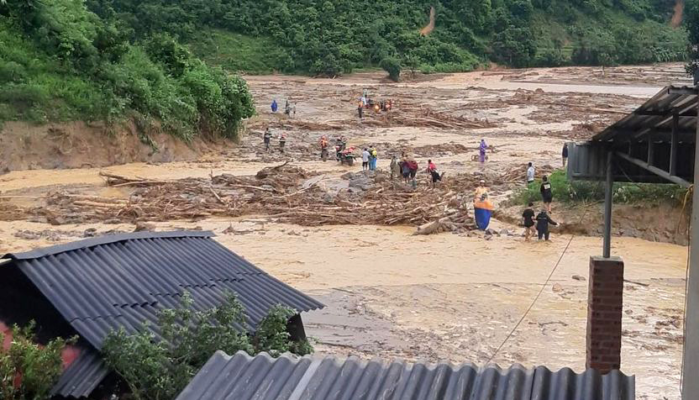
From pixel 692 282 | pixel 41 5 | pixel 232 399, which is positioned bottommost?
pixel 232 399

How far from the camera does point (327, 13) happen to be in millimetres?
78562

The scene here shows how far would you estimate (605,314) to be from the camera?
1003 cm

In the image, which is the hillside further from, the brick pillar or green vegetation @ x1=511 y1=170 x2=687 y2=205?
the brick pillar

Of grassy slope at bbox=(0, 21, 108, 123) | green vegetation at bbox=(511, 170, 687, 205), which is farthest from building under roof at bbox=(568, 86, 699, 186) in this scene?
grassy slope at bbox=(0, 21, 108, 123)

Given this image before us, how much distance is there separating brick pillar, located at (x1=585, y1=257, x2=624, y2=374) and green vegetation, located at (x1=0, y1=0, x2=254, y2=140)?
24947 mm

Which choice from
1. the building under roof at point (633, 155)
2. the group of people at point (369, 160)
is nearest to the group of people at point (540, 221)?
the group of people at point (369, 160)

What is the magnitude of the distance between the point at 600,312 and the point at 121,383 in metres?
5.37

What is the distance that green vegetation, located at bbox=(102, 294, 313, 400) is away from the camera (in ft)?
23.7

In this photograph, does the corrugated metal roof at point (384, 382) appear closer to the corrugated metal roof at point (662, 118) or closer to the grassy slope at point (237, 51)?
the corrugated metal roof at point (662, 118)

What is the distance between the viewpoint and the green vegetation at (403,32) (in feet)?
238

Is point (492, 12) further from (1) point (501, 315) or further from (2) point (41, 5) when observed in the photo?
(1) point (501, 315)

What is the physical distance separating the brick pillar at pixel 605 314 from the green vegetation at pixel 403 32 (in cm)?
5959

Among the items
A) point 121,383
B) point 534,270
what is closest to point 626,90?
point 534,270

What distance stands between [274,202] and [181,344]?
18.5m
